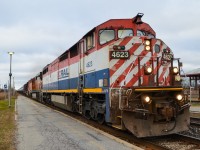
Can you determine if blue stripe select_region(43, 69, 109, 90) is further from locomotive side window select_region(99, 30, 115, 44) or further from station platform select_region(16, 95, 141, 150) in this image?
station platform select_region(16, 95, 141, 150)

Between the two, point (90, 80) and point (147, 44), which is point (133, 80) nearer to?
point (147, 44)

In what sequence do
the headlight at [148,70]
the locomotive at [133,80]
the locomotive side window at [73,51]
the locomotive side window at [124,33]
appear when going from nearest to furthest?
the locomotive at [133,80], the headlight at [148,70], the locomotive side window at [124,33], the locomotive side window at [73,51]

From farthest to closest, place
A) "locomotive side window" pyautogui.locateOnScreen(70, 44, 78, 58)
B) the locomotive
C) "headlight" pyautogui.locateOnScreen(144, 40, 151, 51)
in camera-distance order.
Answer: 1. "locomotive side window" pyautogui.locateOnScreen(70, 44, 78, 58)
2. "headlight" pyautogui.locateOnScreen(144, 40, 151, 51)
3. the locomotive

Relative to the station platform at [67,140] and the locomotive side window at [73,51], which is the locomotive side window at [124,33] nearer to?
the station platform at [67,140]

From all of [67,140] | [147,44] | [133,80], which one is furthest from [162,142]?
[147,44]

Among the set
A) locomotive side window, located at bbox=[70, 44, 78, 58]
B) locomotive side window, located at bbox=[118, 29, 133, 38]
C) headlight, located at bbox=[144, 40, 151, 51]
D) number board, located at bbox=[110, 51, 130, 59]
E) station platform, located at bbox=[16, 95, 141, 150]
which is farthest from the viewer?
locomotive side window, located at bbox=[70, 44, 78, 58]

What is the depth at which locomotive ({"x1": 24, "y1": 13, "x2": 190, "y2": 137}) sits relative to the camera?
388 inches

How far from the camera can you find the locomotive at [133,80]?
9.84m

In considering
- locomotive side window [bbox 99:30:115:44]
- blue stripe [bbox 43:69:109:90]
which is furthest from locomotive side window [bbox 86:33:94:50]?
blue stripe [bbox 43:69:109:90]

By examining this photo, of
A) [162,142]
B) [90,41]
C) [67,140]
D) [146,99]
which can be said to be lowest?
[162,142]

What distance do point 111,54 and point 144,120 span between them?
254 centimetres

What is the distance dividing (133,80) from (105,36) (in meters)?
2.17

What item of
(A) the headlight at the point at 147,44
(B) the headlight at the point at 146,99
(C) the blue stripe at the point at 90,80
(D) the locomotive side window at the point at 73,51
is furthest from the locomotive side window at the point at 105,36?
(D) the locomotive side window at the point at 73,51

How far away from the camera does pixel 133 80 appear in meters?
11.0
